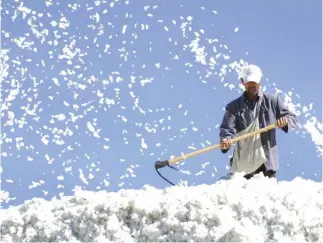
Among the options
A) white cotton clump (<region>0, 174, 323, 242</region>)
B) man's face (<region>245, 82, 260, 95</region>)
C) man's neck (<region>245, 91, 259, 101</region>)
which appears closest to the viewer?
white cotton clump (<region>0, 174, 323, 242</region>)

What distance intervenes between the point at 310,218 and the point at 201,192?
1.09 meters

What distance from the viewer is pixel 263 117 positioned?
28.8 feet

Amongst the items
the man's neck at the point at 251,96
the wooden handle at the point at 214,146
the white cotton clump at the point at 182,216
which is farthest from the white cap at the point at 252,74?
the white cotton clump at the point at 182,216

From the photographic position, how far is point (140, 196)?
6582mm

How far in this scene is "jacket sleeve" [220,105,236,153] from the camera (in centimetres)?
875

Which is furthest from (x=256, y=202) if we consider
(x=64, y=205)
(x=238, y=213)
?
(x=64, y=205)

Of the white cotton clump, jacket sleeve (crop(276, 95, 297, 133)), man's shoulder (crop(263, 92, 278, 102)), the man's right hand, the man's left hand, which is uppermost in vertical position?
man's shoulder (crop(263, 92, 278, 102))

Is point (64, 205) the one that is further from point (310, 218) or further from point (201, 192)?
point (310, 218)

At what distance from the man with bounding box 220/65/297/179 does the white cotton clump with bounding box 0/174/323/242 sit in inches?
61.3

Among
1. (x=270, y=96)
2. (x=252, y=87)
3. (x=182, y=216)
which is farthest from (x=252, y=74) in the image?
(x=182, y=216)

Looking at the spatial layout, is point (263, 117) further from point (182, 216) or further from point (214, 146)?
point (182, 216)

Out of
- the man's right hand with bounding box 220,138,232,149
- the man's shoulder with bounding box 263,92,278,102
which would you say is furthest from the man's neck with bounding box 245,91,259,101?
the man's right hand with bounding box 220,138,232,149

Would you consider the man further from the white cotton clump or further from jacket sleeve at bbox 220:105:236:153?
the white cotton clump

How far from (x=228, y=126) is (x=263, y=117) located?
45cm
